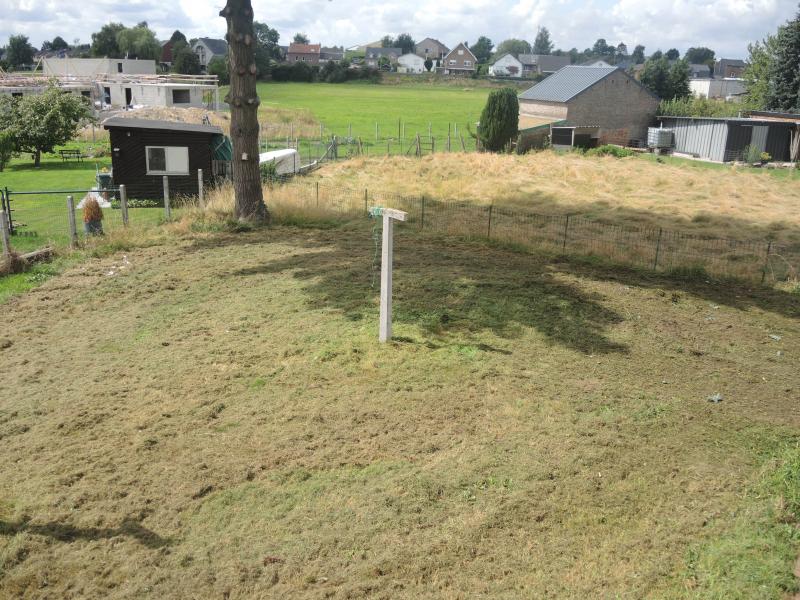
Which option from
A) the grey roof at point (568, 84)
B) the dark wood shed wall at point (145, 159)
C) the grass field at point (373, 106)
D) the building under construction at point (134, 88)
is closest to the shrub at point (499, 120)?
the grey roof at point (568, 84)

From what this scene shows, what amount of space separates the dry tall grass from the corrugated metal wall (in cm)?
649

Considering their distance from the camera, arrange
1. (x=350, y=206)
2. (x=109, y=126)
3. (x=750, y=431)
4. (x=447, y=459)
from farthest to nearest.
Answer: (x=109, y=126)
(x=350, y=206)
(x=750, y=431)
(x=447, y=459)

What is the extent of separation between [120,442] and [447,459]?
3611 mm

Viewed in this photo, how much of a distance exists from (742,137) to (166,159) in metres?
32.5

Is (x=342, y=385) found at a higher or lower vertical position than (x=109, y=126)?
lower

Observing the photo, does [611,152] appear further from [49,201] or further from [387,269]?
[387,269]

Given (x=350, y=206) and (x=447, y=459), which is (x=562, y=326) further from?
(x=350, y=206)

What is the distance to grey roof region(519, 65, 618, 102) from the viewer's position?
48031mm

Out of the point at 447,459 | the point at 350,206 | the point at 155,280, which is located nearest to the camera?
the point at 447,459

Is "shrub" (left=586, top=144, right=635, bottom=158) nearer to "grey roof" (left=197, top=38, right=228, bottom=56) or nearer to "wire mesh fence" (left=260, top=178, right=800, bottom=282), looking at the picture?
"wire mesh fence" (left=260, top=178, right=800, bottom=282)

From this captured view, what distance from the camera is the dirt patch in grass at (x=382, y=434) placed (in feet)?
19.2

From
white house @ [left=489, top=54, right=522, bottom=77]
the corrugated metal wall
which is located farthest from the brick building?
white house @ [left=489, top=54, right=522, bottom=77]

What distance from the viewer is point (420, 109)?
239ft

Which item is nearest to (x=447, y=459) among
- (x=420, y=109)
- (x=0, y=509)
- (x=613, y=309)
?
(x=0, y=509)
